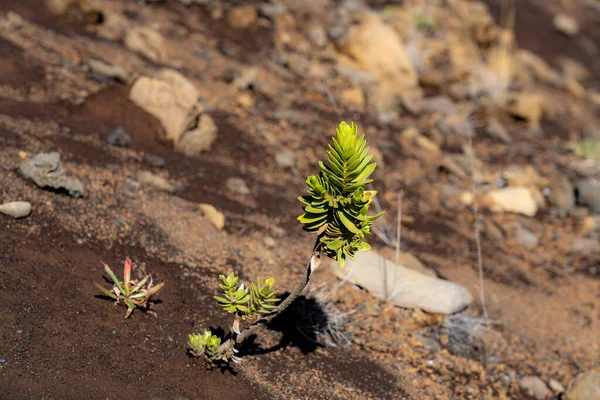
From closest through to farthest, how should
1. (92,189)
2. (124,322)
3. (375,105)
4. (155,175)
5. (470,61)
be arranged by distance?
(124,322) → (92,189) → (155,175) → (375,105) → (470,61)

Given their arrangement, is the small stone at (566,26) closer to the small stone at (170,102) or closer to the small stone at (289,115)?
the small stone at (289,115)

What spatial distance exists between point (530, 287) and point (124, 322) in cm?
403

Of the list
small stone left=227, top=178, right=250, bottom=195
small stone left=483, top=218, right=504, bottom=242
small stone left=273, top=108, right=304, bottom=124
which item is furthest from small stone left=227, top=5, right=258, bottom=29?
small stone left=483, top=218, right=504, bottom=242

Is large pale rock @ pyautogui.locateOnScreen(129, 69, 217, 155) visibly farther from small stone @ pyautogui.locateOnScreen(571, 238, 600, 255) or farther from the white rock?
small stone @ pyautogui.locateOnScreen(571, 238, 600, 255)

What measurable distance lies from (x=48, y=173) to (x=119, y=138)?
1.11 metres

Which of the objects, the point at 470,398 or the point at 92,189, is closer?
the point at 470,398

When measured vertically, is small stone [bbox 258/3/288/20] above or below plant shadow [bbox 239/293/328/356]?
above

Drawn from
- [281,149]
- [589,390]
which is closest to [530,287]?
[589,390]

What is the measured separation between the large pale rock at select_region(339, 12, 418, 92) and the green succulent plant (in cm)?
615

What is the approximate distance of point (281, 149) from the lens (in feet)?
22.4

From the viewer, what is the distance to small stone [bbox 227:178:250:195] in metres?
5.87

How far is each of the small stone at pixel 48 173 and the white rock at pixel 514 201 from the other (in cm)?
474

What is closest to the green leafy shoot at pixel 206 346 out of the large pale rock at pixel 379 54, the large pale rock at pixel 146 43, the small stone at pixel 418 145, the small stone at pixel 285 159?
the small stone at pixel 285 159

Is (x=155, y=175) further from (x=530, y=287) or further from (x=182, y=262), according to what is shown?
(x=530, y=287)
